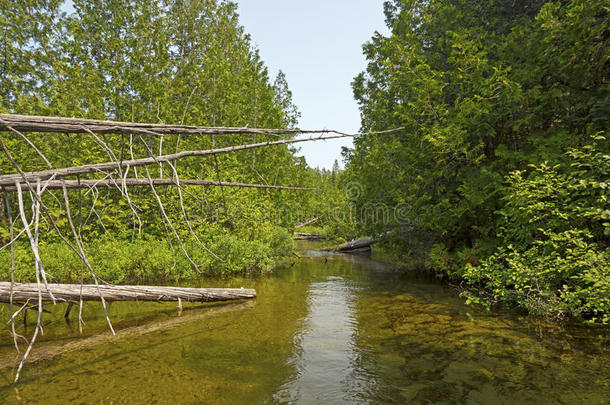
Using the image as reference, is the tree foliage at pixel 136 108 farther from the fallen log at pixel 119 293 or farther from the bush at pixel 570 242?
the bush at pixel 570 242

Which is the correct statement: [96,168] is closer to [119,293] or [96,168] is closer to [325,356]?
[325,356]

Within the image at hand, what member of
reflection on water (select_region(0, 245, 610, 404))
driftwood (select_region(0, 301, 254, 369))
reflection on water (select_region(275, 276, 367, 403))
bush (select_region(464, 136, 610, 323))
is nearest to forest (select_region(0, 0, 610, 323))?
bush (select_region(464, 136, 610, 323))

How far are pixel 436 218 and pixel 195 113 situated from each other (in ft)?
54.0

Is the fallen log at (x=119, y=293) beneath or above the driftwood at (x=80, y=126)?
beneath

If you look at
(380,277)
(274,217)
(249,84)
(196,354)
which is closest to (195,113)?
(249,84)

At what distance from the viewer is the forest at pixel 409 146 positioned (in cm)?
783

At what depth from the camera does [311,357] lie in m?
6.19

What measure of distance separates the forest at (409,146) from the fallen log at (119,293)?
4.80 ft

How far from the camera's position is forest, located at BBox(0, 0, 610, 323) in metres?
7.83

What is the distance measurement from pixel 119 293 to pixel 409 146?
13.3m

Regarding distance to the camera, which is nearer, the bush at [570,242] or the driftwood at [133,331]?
the driftwood at [133,331]

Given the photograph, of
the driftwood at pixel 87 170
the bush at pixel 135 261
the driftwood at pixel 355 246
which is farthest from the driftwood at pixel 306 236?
the driftwood at pixel 87 170

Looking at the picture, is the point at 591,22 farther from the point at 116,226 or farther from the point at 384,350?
the point at 116,226

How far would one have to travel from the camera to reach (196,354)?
6172 mm
